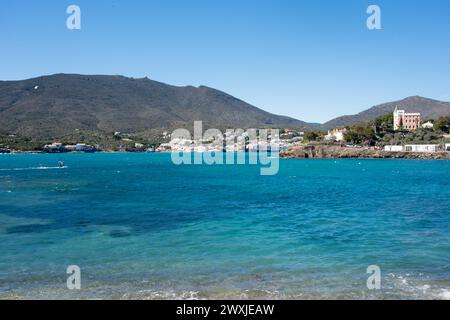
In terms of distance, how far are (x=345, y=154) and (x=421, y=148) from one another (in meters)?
19.7

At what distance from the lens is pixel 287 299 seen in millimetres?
10773

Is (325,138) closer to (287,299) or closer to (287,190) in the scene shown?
(287,190)

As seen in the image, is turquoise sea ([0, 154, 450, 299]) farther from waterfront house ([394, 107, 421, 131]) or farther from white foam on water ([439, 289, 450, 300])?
waterfront house ([394, 107, 421, 131])

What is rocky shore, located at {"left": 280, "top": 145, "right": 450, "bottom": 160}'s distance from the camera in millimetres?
Answer: 107363

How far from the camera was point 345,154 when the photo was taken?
12106 centimetres

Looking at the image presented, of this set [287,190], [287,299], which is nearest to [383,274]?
[287,299]

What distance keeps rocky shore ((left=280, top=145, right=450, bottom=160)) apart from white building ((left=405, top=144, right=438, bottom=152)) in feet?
8.51

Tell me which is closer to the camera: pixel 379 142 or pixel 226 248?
pixel 226 248

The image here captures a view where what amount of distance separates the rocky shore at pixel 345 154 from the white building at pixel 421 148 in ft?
8.51
